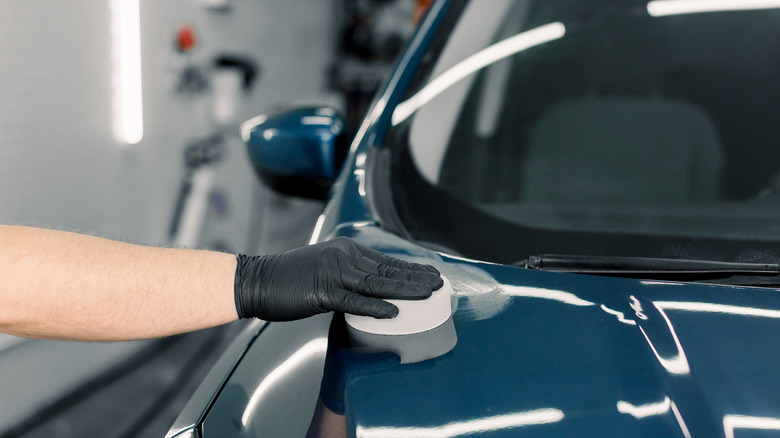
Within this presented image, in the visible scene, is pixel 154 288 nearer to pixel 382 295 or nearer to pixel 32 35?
pixel 382 295

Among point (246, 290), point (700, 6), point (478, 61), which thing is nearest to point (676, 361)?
point (246, 290)

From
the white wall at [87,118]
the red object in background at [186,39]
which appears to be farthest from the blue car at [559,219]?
the red object in background at [186,39]

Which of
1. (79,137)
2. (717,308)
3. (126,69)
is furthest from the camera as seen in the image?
(126,69)

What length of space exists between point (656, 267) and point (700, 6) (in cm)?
69

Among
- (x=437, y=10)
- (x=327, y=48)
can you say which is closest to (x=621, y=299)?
(x=437, y=10)

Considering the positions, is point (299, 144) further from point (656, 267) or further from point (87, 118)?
point (87, 118)

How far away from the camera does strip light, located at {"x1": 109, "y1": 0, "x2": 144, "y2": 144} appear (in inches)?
104

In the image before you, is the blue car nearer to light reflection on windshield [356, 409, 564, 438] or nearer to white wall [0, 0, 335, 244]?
light reflection on windshield [356, 409, 564, 438]

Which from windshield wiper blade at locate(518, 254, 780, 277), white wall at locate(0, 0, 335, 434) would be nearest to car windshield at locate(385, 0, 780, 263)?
windshield wiper blade at locate(518, 254, 780, 277)

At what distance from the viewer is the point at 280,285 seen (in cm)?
83

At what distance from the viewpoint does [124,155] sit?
274cm

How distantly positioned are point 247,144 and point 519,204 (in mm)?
566

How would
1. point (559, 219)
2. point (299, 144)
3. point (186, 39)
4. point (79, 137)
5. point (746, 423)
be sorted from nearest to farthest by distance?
point (746, 423), point (559, 219), point (299, 144), point (79, 137), point (186, 39)

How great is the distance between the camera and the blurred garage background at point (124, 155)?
7.18 feet
